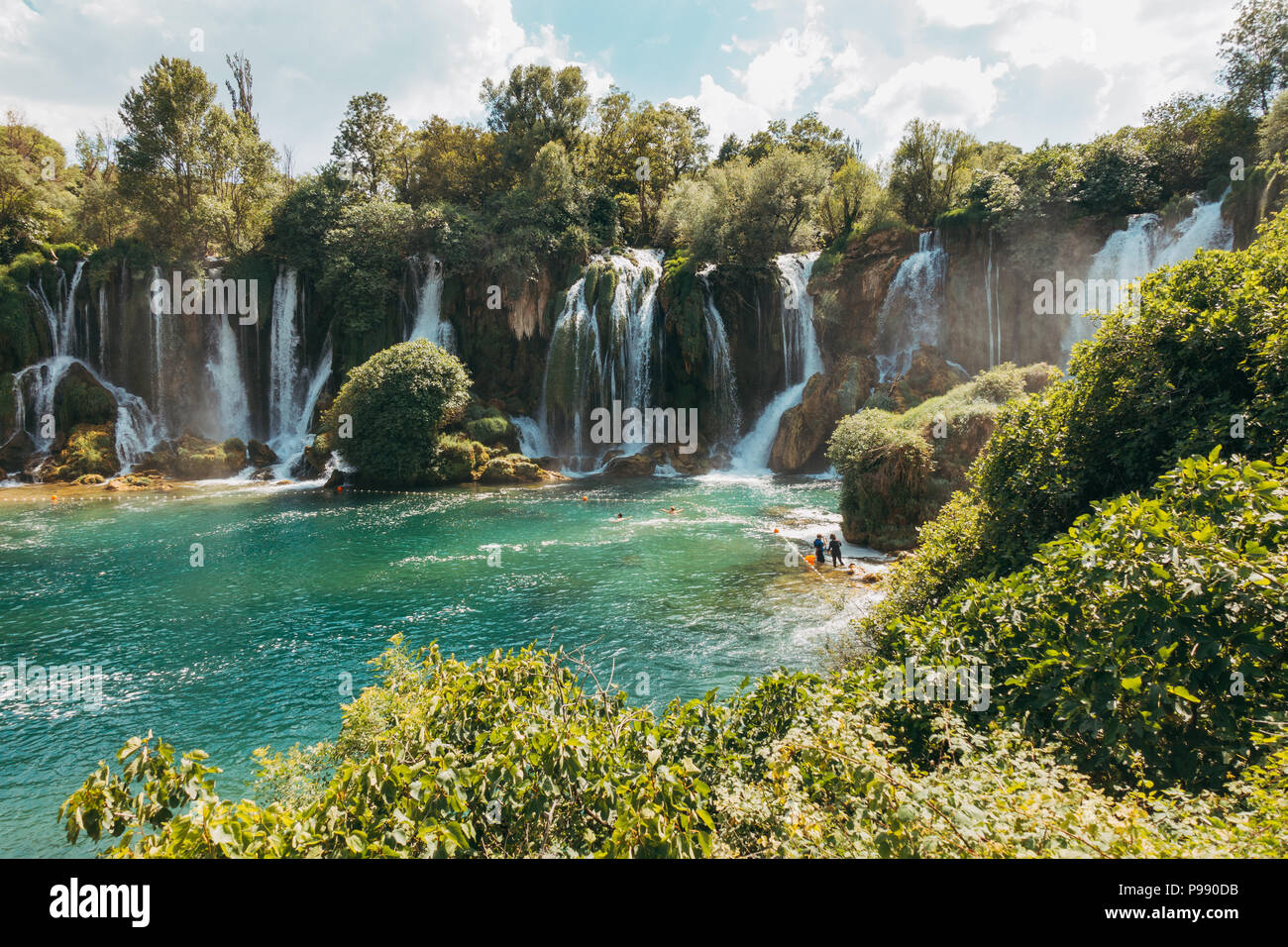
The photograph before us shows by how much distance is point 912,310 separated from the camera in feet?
119

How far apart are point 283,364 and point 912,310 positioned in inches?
1569

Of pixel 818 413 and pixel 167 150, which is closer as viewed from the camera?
pixel 818 413

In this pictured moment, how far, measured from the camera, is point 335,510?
2820 cm

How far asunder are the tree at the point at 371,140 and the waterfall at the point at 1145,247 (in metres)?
47.5

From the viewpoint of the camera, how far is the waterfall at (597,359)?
126ft

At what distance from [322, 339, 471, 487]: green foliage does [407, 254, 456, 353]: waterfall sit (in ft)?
19.8

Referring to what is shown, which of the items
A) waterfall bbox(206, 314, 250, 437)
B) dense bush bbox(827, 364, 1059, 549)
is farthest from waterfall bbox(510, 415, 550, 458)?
dense bush bbox(827, 364, 1059, 549)

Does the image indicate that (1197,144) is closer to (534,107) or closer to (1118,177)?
(1118,177)

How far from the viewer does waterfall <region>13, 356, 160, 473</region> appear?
36469mm

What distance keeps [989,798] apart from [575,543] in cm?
1878

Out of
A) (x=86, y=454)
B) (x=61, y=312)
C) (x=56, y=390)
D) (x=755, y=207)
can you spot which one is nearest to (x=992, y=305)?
(x=755, y=207)

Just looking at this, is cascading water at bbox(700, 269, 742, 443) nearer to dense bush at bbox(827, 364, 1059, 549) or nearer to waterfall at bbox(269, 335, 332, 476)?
dense bush at bbox(827, 364, 1059, 549)
